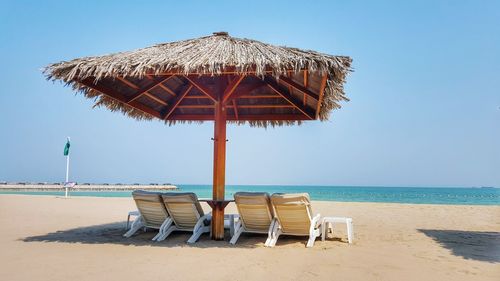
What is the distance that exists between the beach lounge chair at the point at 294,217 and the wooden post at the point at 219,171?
0.82 meters

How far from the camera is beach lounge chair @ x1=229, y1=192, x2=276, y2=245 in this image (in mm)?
5242

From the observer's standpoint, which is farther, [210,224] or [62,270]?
[210,224]

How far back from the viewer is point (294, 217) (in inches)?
208

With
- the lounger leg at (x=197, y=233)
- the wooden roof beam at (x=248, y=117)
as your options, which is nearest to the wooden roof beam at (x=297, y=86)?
the wooden roof beam at (x=248, y=117)

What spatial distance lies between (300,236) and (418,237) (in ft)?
6.62

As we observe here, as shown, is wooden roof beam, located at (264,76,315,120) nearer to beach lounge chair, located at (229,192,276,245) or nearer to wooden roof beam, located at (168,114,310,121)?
wooden roof beam, located at (168,114,310,121)

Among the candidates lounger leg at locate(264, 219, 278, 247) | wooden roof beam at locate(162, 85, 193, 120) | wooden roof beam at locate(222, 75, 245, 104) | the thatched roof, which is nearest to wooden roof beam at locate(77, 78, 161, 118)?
the thatched roof

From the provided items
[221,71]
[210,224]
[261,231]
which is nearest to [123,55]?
[221,71]

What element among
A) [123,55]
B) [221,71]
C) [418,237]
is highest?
[123,55]

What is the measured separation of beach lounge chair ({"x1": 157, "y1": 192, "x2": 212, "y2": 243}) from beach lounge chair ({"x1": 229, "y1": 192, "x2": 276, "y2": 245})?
0.49 m

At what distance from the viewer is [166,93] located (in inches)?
298

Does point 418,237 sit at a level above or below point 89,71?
below

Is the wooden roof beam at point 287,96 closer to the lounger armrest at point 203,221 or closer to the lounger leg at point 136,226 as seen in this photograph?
the lounger armrest at point 203,221

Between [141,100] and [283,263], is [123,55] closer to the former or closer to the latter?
[141,100]
